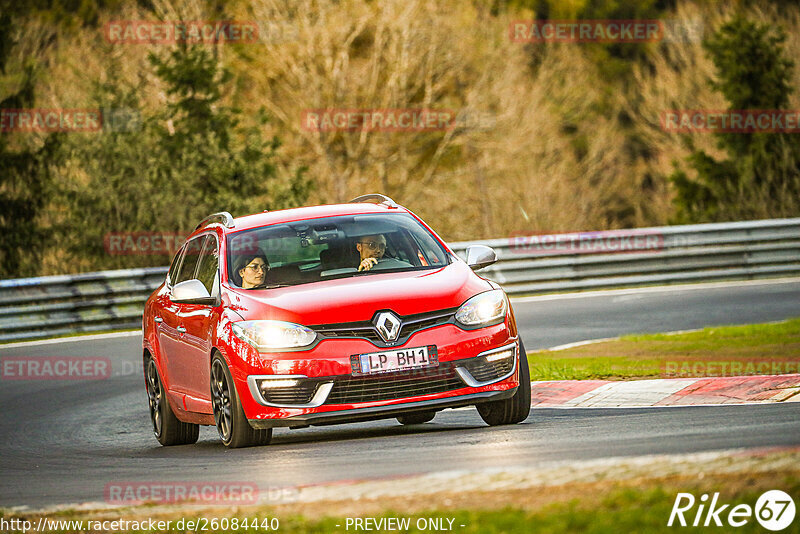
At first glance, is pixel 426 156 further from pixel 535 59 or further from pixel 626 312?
pixel 626 312

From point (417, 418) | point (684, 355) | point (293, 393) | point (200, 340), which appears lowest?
point (684, 355)

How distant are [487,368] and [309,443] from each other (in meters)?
1.45

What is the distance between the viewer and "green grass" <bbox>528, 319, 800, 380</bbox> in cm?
1239

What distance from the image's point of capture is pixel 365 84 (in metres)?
43.1

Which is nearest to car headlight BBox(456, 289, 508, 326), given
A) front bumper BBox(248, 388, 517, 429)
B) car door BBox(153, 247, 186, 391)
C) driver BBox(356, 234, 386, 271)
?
front bumper BBox(248, 388, 517, 429)

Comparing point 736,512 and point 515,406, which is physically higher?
point 736,512

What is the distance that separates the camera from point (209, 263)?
34.7 feet

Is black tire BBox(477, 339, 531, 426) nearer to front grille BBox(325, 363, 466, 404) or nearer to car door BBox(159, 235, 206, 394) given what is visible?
front grille BBox(325, 363, 466, 404)

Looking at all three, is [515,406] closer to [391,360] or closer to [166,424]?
[391,360]

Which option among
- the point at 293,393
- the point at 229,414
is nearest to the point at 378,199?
the point at 229,414

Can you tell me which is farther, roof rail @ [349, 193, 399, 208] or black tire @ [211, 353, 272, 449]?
roof rail @ [349, 193, 399, 208]

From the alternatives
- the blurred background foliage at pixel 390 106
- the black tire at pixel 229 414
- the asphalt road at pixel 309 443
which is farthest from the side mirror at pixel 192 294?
the blurred background foliage at pixel 390 106

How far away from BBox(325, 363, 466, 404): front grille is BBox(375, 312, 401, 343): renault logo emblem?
0.81 feet

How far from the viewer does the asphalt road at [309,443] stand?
7.48 m
